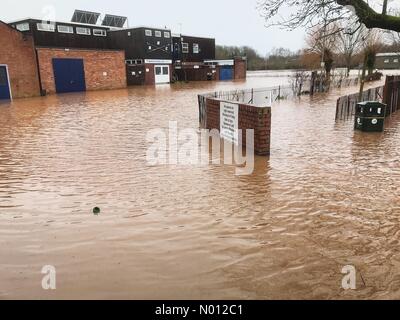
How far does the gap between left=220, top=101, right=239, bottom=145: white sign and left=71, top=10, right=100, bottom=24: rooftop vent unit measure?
38143 mm

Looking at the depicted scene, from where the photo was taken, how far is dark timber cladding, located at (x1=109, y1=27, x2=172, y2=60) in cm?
4003

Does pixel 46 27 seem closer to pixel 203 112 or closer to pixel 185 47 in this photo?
pixel 185 47

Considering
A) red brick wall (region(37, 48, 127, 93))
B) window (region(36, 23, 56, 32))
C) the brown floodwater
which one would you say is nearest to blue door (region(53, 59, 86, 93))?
red brick wall (region(37, 48, 127, 93))

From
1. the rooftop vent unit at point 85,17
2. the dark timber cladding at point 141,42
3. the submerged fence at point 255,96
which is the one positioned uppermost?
the rooftop vent unit at point 85,17

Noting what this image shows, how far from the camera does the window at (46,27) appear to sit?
109 ft

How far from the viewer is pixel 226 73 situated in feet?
180

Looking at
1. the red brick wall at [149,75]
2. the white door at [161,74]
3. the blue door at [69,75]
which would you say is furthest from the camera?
the white door at [161,74]

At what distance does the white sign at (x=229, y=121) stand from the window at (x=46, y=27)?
31378 mm

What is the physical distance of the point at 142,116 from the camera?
13969mm

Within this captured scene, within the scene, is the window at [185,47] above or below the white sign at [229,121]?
above

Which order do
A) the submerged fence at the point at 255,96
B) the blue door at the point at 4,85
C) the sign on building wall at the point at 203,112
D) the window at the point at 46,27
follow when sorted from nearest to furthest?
the sign on building wall at the point at 203,112, the submerged fence at the point at 255,96, the blue door at the point at 4,85, the window at the point at 46,27

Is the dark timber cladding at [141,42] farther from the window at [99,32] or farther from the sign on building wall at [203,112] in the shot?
the sign on building wall at [203,112]

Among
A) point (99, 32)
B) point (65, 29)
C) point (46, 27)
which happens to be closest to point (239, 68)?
point (99, 32)

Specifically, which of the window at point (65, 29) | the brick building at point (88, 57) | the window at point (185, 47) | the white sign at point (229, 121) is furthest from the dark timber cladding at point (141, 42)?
the white sign at point (229, 121)
